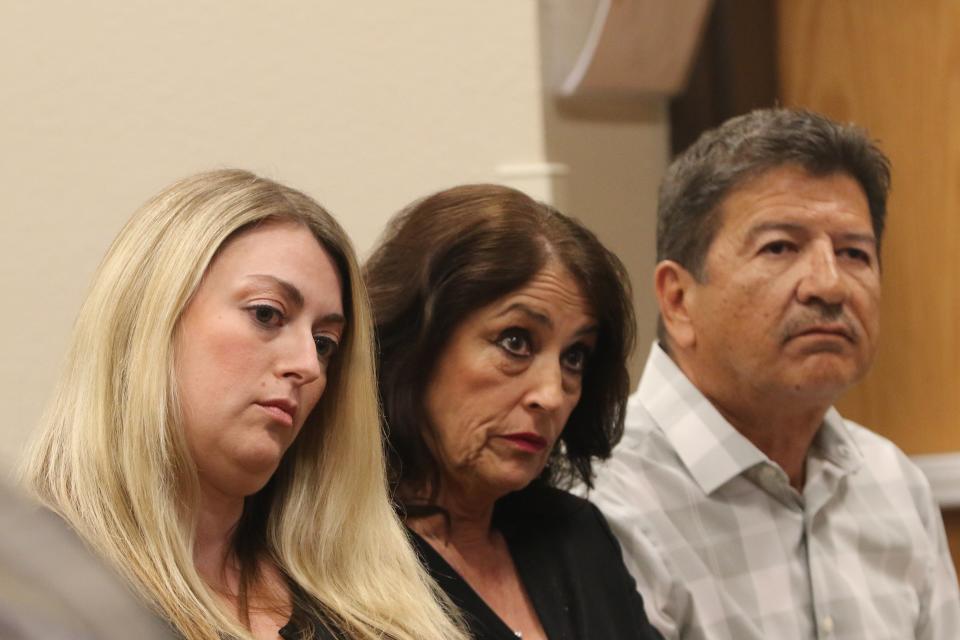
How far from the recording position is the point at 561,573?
5.46 feet

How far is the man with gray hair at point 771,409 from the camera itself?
1954 mm

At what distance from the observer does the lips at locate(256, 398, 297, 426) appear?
1222 millimetres

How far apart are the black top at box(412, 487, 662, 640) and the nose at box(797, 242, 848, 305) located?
50cm

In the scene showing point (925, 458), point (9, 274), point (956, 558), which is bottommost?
point (956, 558)

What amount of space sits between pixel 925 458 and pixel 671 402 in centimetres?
129

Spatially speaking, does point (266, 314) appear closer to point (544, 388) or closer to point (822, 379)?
point (544, 388)

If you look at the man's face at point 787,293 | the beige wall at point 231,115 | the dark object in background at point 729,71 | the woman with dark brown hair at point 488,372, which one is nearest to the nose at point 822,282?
the man's face at point 787,293

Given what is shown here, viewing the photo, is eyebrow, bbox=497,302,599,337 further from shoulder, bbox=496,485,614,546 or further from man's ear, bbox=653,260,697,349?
man's ear, bbox=653,260,697,349

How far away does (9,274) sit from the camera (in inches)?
91.6

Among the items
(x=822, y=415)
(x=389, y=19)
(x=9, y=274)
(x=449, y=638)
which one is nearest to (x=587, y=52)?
(x=389, y=19)

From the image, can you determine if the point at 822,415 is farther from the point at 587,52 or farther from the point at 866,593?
the point at 587,52

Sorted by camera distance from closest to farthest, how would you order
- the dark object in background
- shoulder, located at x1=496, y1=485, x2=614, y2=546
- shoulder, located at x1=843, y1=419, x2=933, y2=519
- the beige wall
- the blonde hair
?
the blonde hair, shoulder, located at x1=496, y1=485, x2=614, y2=546, shoulder, located at x1=843, y1=419, x2=933, y2=519, the beige wall, the dark object in background

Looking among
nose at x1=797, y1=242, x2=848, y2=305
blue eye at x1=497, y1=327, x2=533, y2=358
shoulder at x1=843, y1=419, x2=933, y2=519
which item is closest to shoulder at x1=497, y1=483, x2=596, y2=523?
blue eye at x1=497, y1=327, x2=533, y2=358

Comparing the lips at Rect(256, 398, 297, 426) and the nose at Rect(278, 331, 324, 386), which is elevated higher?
the nose at Rect(278, 331, 324, 386)
